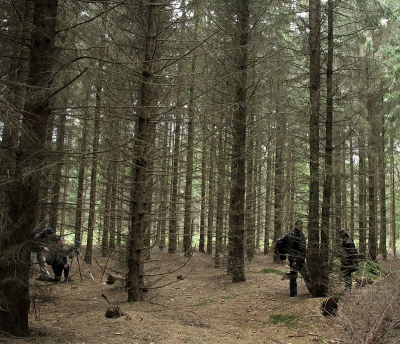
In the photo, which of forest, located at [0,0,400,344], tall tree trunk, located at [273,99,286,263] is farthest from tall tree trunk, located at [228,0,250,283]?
tall tree trunk, located at [273,99,286,263]

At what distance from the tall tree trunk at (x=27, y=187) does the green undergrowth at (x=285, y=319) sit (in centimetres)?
470

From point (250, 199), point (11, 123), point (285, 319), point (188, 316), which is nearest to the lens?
point (11, 123)

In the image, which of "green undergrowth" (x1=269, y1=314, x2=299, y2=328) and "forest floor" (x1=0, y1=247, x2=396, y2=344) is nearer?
"forest floor" (x1=0, y1=247, x2=396, y2=344)

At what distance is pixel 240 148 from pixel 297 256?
4010mm

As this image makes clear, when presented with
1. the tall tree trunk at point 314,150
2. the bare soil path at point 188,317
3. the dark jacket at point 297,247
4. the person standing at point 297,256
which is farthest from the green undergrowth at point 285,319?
the dark jacket at point 297,247

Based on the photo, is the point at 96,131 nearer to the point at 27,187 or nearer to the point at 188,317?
the point at 27,187

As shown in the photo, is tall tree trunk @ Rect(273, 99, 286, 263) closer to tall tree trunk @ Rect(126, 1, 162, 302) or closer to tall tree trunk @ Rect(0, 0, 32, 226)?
tall tree trunk @ Rect(126, 1, 162, 302)

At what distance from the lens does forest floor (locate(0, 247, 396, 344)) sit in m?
5.27

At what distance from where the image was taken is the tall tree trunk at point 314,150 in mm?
8023

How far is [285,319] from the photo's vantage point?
702cm

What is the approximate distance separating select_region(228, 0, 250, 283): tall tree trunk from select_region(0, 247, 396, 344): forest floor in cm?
98

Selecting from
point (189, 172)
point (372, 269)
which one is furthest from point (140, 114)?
point (372, 269)

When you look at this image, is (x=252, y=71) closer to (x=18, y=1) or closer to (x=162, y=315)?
(x=18, y=1)

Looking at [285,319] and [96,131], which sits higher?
[96,131]
